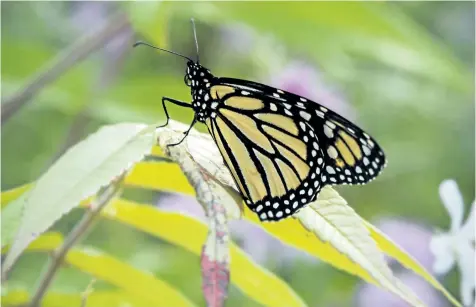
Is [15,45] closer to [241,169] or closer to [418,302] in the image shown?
[241,169]

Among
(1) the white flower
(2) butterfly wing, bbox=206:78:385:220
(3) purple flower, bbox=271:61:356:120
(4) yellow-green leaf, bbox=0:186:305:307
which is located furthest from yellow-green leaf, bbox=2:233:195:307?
(3) purple flower, bbox=271:61:356:120

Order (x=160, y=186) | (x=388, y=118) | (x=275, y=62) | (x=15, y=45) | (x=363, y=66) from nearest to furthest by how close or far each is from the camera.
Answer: (x=160, y=186) < (x=15, y=45) < (x=275, y=62) < (x=388, y=118) < (x=363, y=66)

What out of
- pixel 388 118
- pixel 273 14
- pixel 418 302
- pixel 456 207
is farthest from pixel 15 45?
pixel 388 118

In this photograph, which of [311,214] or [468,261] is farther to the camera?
[468,261]

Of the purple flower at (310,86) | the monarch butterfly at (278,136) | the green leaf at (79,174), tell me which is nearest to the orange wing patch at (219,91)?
the monarch butterfly at (278,136)

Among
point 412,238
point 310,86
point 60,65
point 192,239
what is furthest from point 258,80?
point 192,239

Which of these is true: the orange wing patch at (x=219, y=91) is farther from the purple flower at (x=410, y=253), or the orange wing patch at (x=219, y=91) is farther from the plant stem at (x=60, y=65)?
the purple flower at (x=410, y=253)

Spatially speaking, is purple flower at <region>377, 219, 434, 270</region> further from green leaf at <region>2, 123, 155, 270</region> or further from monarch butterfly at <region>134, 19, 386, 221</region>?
green leaf at <region>2, 123, 155, 270</region>
